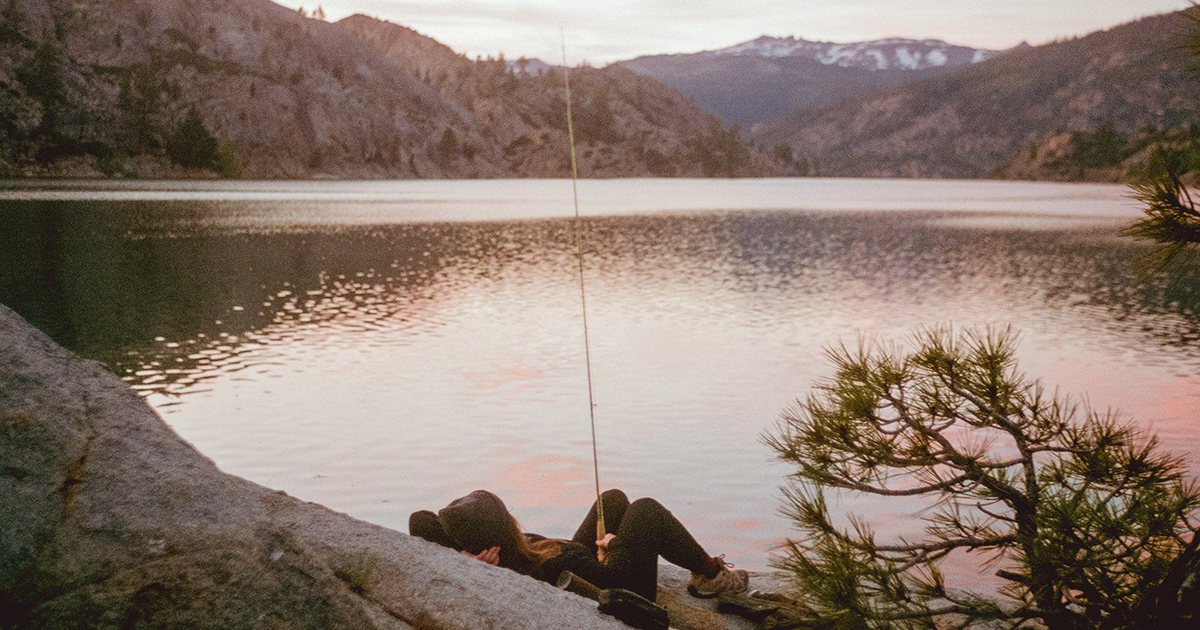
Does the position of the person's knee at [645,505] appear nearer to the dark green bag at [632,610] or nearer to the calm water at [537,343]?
the dark green bag at [632,610]

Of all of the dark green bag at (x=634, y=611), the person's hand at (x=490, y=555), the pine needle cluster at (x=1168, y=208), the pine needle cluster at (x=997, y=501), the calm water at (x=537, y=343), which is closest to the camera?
the pine needle cluster at (x=1168, y=208)

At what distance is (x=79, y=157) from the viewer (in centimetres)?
14412

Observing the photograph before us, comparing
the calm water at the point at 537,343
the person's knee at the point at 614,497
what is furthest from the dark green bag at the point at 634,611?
the calm water at the point at 537,343

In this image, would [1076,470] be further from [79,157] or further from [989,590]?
[79,157]

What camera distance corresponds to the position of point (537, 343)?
59.4 feet

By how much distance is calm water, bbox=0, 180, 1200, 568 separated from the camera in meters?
9.95

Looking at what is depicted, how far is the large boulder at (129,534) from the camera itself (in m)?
2.50

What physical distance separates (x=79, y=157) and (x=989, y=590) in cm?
16305

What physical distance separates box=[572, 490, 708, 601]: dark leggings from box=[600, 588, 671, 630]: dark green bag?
20.2 inches

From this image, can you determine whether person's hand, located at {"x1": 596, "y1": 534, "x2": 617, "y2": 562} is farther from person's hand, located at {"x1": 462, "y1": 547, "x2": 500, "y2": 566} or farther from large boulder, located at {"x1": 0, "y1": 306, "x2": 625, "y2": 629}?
large boulder, located at {"x1": 0, "y1": 306, "x2": 625, "y2": 629}

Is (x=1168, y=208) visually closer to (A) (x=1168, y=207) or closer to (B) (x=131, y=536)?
(A) (x=1168, y=207)

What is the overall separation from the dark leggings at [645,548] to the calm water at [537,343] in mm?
2845

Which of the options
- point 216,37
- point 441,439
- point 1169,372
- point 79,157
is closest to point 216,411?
point 441,439

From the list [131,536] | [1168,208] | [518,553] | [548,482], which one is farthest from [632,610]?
[548,482]
